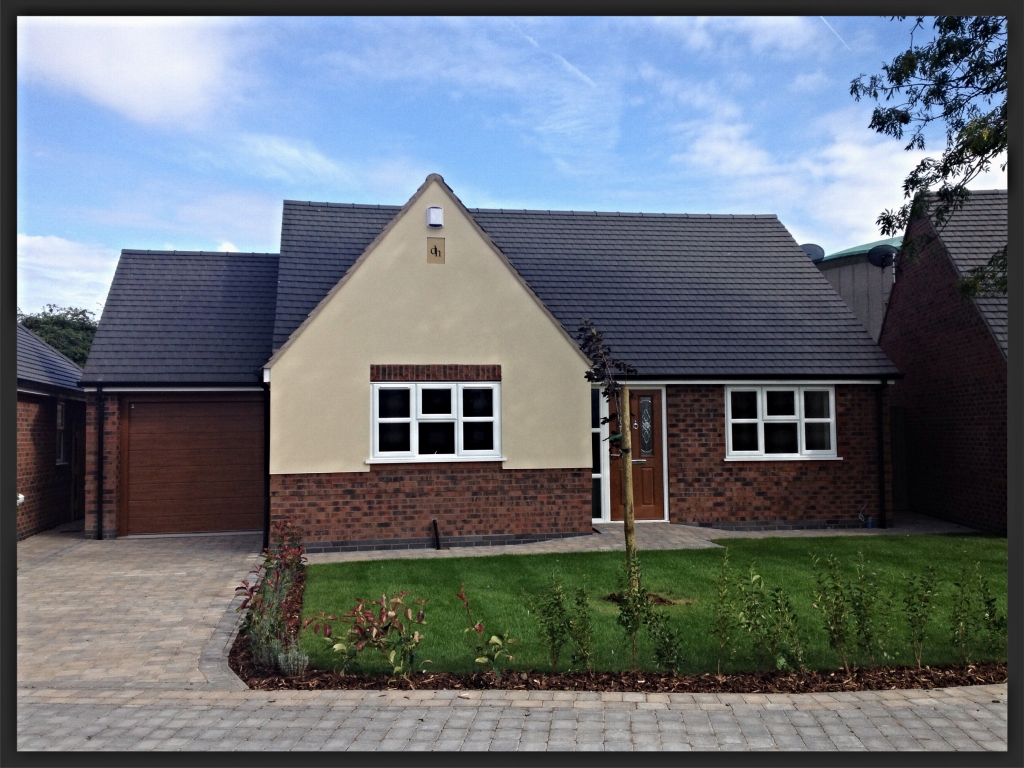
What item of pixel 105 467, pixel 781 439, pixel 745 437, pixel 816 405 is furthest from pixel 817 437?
pixel 105 467

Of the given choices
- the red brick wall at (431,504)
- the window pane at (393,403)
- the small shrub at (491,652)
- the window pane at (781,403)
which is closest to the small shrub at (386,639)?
the small shrub at (491,652)

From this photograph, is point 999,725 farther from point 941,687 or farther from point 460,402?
point 460,402

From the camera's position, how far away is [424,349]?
13.2 metres

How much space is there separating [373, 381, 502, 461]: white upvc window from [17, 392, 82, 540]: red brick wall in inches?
278

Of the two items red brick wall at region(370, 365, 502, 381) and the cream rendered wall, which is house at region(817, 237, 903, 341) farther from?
red brick wall at region(370, 365, 502, 381)

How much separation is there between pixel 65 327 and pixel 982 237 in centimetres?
Answer: 4104

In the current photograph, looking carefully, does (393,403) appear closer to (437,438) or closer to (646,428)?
(437,438)

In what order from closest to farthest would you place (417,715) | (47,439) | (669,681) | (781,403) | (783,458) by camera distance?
(417,715)
(669,681)
(783,458)
(781,403)
(47,439)

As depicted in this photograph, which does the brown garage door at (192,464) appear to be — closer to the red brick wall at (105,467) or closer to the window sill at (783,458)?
the red brick wall at (105,467)

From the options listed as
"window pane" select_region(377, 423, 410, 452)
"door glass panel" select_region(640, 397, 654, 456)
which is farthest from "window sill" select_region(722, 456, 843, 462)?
"window pane" select_region(377, 423, 410, 452)

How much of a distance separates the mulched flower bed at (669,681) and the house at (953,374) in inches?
370

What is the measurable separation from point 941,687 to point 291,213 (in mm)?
14206

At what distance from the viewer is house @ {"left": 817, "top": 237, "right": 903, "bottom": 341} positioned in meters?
23.4

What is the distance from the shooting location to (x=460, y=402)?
13336 millimetres
